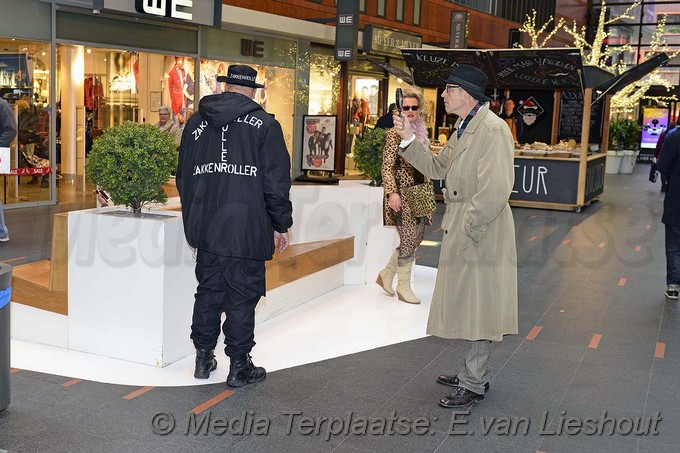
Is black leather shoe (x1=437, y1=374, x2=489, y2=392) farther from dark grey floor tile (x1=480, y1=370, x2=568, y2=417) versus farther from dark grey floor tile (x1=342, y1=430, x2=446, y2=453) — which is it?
dark grey floor tile (x1=342, y1=430, x2=446, y2=453)

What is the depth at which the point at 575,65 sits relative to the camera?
13367 mm

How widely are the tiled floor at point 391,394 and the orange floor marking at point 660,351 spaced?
0.07ft

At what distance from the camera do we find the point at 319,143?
16484 millimetres

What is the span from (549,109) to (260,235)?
1270 cm

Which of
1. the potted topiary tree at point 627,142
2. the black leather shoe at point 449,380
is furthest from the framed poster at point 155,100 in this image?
the potted topiary tree at point 627,142

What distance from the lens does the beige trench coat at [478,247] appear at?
412 centimetres

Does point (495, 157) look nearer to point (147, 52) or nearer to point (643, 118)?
point (147, 52)

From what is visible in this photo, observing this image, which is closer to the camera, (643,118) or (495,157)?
(495,157)

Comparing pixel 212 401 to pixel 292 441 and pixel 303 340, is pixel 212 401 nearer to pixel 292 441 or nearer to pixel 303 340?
pixel 292 441

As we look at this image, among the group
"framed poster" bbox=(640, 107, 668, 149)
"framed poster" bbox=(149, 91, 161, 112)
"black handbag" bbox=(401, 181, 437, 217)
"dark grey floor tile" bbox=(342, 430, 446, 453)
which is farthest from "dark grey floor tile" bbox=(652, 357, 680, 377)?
"framed poster" bbox=(640, 107, 668, 149)

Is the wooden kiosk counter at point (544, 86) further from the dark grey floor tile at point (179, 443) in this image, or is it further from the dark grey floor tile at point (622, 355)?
the dark grey floor tile at point (179, 443)

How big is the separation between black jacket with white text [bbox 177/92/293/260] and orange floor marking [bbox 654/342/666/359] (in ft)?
9.07

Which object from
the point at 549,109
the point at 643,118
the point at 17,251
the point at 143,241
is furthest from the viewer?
the point at 643,118

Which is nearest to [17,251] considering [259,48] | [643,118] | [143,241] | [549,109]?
Answer: [143,241]
